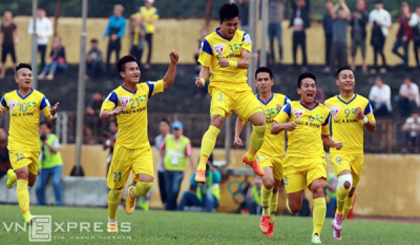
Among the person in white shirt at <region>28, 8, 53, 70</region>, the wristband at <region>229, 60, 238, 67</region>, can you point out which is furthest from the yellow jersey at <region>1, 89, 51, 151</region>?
the person in white shirt at <region>28, 8, 53, 70</region>

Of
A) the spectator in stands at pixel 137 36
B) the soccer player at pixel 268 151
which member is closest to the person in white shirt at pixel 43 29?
the spectator in stands at pixel 137 36

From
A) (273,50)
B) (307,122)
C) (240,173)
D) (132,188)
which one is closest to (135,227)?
(132,188)

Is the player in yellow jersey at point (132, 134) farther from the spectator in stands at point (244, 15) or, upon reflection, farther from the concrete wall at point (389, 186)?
the spectator in stands at point (244, 15)

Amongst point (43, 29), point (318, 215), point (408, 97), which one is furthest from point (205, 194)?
point (43, 29)

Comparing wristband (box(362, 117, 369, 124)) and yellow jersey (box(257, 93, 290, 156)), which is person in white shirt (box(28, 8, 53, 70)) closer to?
yellow jersey (box(257, 93, 290, 156))

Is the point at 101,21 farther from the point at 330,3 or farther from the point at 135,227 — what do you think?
the point at 135,227

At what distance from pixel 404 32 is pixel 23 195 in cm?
1789

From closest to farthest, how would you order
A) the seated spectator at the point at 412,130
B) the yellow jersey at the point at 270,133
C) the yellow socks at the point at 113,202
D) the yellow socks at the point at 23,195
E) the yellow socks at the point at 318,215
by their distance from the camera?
the yellow socks at the point at 318,215
the yellow socks at the point at 23,195
the yellow socks at the point at 113,202
the yellow jersey at the point at 270,133
the seated spectator at the point at 412,130

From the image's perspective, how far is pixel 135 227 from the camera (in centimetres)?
1459

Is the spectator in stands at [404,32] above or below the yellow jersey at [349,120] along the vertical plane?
above

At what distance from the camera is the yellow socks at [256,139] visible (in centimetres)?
1287

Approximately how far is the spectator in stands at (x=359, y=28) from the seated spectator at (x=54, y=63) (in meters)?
9.79

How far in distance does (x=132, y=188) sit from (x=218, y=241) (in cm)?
183

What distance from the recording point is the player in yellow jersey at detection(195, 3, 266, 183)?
12656 millimetres
